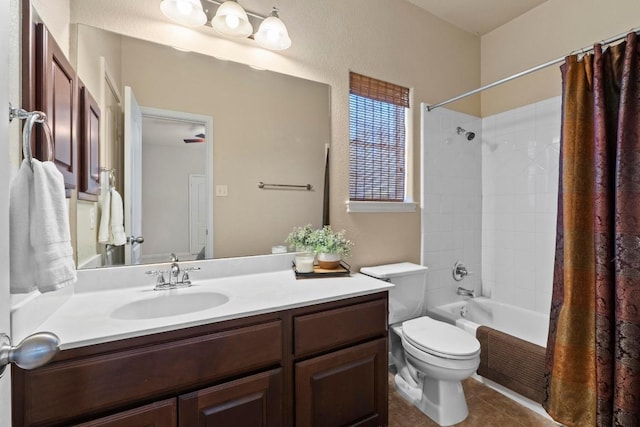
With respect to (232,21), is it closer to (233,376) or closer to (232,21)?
(232,21)

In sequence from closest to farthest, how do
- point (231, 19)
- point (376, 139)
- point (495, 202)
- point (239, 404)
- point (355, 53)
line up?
point (239, 404)
point (231, 19)
point (355, 53)
point (376, 139)
point (495, 202)

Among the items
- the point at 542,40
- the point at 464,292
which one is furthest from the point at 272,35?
the point at 464,292

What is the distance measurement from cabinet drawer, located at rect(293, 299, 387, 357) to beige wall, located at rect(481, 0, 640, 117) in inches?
85.7

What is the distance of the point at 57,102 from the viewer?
103 cm

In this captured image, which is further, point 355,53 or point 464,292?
point 464,292

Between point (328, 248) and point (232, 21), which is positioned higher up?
point (232, 21)

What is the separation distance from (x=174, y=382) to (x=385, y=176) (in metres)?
1.78

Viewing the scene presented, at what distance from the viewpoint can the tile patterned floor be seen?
1700 mm

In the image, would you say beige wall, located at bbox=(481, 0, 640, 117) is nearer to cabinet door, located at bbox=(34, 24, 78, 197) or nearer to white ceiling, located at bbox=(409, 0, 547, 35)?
white ceiling, located at bbox=(409, 0, 547, 35)

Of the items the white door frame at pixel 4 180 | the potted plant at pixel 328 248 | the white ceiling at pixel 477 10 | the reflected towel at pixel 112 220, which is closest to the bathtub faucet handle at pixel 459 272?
the potted plant at pixel 328 248

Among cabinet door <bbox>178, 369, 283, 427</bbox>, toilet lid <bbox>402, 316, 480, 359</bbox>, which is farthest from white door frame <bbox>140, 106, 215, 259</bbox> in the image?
toilet lid <bbox>402, 316, 480, 359</bbox>

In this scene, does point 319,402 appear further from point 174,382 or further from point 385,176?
point 385,176

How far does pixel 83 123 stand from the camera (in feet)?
4.13

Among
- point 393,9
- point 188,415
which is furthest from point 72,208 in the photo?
point 393,9
